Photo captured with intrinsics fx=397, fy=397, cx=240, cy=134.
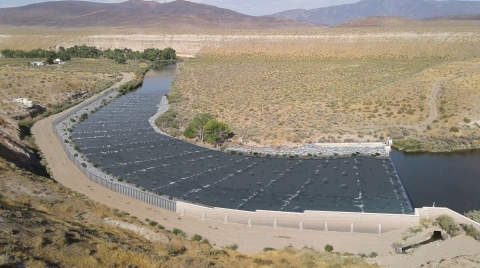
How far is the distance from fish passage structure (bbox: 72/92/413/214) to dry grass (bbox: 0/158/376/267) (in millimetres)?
5137

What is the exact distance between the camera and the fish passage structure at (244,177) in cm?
2300

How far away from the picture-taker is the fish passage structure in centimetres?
2300

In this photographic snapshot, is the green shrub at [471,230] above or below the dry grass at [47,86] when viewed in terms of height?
below

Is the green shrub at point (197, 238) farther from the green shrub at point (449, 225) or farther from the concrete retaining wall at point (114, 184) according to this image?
the green shrub at point (449, 225)

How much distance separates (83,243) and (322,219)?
1191 cm

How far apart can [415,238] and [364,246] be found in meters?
2.71

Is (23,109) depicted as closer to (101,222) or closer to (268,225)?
(101,222)

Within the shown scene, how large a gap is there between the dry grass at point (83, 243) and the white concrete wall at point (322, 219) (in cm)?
332

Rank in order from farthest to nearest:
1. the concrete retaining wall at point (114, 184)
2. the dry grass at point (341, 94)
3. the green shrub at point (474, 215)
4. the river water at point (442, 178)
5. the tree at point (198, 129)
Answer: the dry grass at point (341, 94) < the tree at point (198, 129) < the river water at point (442, 178) < the concrete retaining wall at point (114, 184) < the green shrub at point (474, 215)

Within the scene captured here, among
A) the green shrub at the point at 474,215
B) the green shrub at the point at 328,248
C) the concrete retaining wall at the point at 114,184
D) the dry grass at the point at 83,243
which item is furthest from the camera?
the concrete retaining wall at the point at 114,184

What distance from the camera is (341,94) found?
2162 inches

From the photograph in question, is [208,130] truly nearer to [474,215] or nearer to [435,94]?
[474,215]

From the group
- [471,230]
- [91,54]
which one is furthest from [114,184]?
[91,54]

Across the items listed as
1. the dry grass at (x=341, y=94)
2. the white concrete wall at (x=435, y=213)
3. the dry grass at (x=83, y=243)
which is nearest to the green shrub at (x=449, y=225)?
the white concrete wall at (x=435, y=213)
